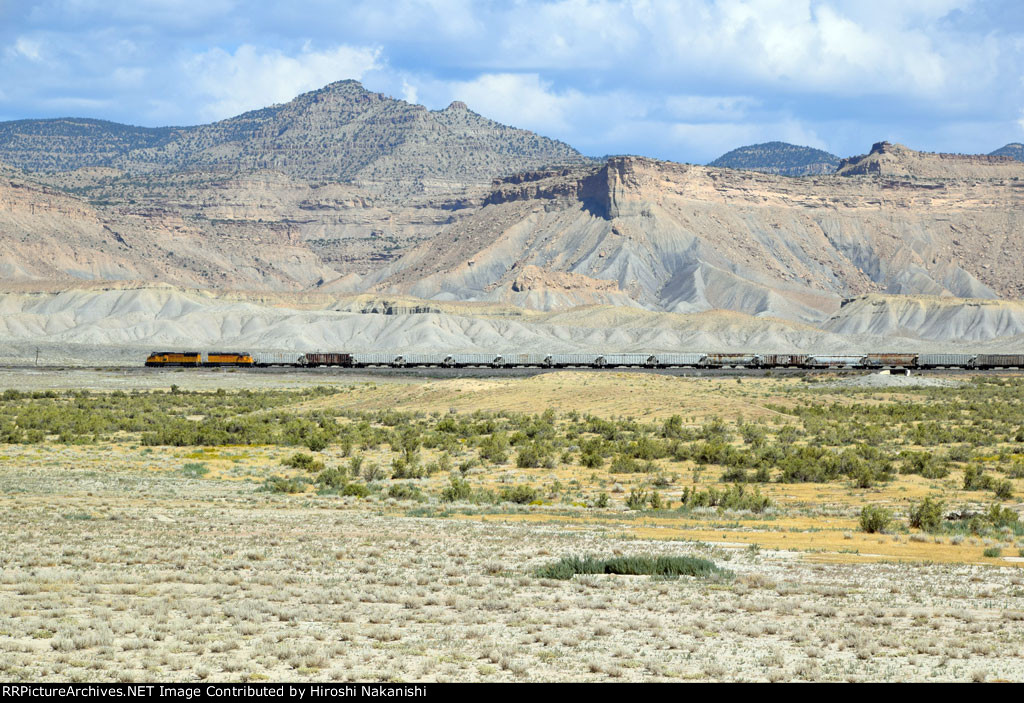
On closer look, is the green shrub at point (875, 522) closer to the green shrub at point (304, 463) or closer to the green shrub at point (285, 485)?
the green shrub at point (285, 485)

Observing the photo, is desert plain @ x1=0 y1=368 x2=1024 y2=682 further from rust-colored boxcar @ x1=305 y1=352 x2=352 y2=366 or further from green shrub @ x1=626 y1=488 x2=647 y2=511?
rust-colored boxcar @ x1=305 y1=352 x2=352 y2=366

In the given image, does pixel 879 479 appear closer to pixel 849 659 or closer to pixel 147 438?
pixel 849 659

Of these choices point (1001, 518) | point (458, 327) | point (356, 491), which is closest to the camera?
point (1001, 518)

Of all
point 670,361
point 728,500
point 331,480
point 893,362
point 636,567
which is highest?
point 893,362

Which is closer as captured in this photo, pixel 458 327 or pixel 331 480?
pixel 331 480

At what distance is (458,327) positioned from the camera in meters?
160

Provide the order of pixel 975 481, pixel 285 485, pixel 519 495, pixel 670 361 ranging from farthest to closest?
pixel 670 361, pixel 975 481, pixel 285 485, pixel 519 495

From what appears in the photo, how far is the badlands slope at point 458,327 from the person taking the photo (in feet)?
495

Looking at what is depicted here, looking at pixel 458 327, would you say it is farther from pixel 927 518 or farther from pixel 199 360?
pixel 927 518

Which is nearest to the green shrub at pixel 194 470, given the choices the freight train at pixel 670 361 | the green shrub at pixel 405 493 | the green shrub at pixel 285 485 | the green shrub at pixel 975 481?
the green shrub at pixel 285 485

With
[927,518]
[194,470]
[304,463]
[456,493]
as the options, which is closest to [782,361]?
[304,463]

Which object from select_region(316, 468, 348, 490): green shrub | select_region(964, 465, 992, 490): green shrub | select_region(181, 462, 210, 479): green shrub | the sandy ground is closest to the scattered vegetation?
the sandy ground

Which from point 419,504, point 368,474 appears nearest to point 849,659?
point 419,504

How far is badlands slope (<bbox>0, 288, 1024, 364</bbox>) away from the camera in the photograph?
151 metres
